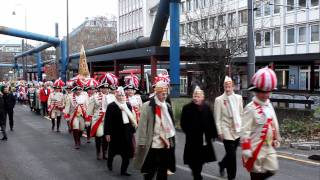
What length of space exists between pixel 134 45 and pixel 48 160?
754 inches

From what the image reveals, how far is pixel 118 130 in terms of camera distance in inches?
369

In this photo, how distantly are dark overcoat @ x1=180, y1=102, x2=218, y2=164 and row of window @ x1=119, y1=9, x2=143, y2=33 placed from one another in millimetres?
81785

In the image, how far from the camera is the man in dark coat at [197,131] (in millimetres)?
7945

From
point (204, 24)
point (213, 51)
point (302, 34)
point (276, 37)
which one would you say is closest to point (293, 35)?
point (302, 34)

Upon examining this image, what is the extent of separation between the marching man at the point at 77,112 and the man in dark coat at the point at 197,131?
5.93 m

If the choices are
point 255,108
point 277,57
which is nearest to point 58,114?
point 255,108

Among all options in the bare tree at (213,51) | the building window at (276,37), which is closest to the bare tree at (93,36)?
the building window at (276,37)

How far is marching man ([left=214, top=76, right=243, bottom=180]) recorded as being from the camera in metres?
8.64

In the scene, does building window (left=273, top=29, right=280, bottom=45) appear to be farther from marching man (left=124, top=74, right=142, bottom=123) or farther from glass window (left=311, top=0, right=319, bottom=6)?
marching man (left=124, top=74, right=142, bottom=123)

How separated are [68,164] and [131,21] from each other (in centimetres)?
8451

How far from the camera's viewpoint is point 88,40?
99625mm

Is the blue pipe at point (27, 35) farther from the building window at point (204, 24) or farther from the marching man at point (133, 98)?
the marching man at point (133, 98)

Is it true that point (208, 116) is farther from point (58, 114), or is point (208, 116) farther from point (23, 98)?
point (23, 98)

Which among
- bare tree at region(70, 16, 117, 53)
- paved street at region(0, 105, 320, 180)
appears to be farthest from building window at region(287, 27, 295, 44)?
bare tree at region(70, 16, 117, 53)
